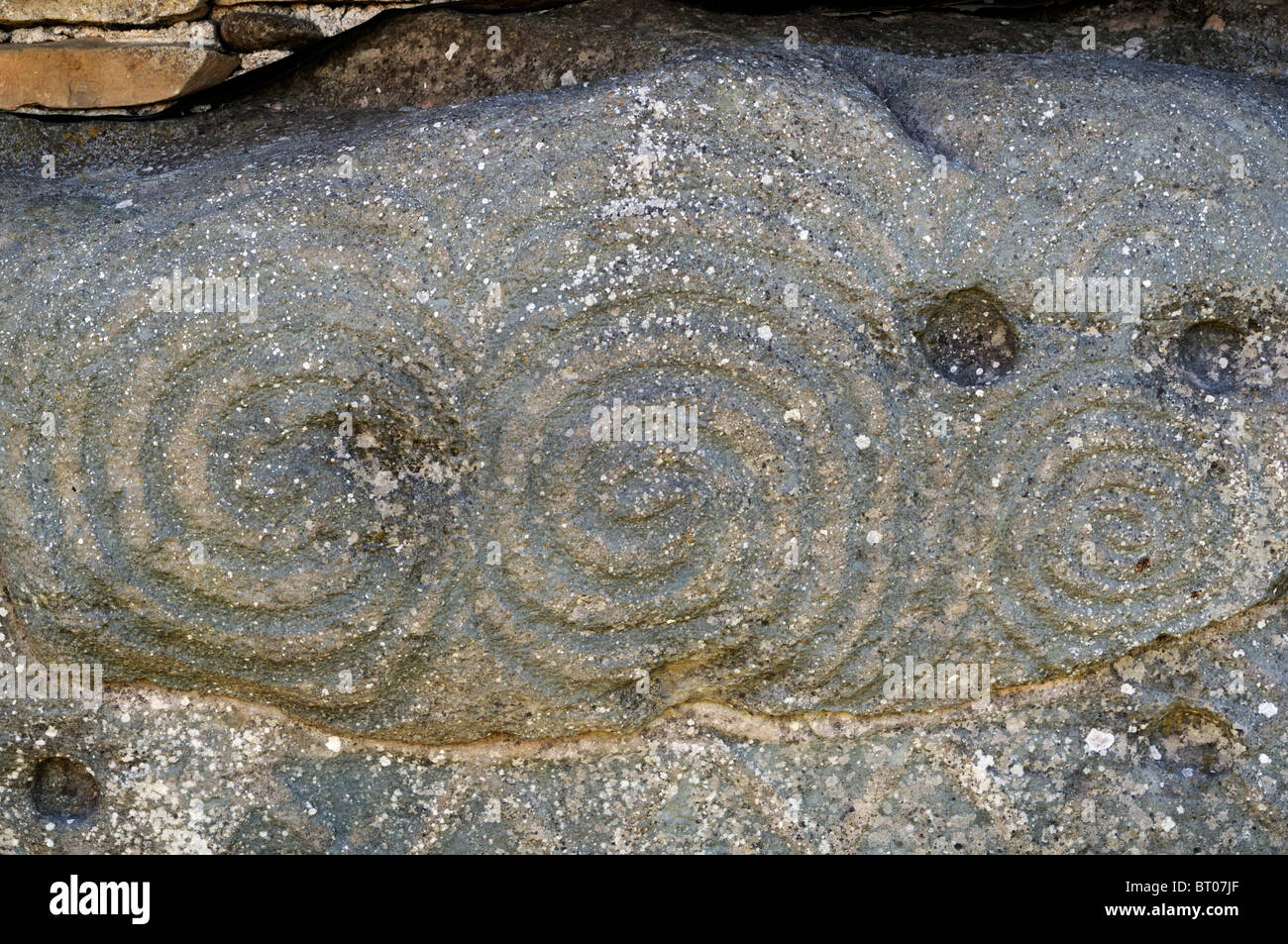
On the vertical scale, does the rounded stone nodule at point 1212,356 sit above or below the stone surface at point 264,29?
below

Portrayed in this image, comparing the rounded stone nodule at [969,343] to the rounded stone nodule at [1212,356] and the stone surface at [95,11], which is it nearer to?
the rounded stone nodule at [1212,356]

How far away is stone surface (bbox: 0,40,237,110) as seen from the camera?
8.85 ft

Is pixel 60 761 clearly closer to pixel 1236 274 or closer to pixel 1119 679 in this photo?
pixel 1119 679

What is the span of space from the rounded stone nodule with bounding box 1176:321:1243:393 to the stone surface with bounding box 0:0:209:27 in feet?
6.39

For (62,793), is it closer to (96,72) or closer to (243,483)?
(243,483)

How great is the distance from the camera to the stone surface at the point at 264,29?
2.71 meters

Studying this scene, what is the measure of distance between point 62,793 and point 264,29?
4.96 ft

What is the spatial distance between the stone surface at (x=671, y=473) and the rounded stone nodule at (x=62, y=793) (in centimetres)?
4

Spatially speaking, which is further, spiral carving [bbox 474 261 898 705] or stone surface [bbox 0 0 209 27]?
stone surface [bbox 0 0 209 27]

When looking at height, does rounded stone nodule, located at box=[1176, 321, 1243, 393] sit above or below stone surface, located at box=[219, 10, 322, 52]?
below

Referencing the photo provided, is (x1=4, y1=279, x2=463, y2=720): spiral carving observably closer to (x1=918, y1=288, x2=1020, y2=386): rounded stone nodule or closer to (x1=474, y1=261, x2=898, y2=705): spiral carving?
(x1=474, y1=261, x2=898, y2=705): spiral carving

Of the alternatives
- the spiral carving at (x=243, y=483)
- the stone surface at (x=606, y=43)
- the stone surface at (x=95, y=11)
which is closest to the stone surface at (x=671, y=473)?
the spiral carving at (x=243, y=483)

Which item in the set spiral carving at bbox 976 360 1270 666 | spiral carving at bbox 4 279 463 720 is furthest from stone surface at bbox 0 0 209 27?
spiral carving at bbox 976 360 1270 666

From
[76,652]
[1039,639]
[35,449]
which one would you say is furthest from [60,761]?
[1039,639]
